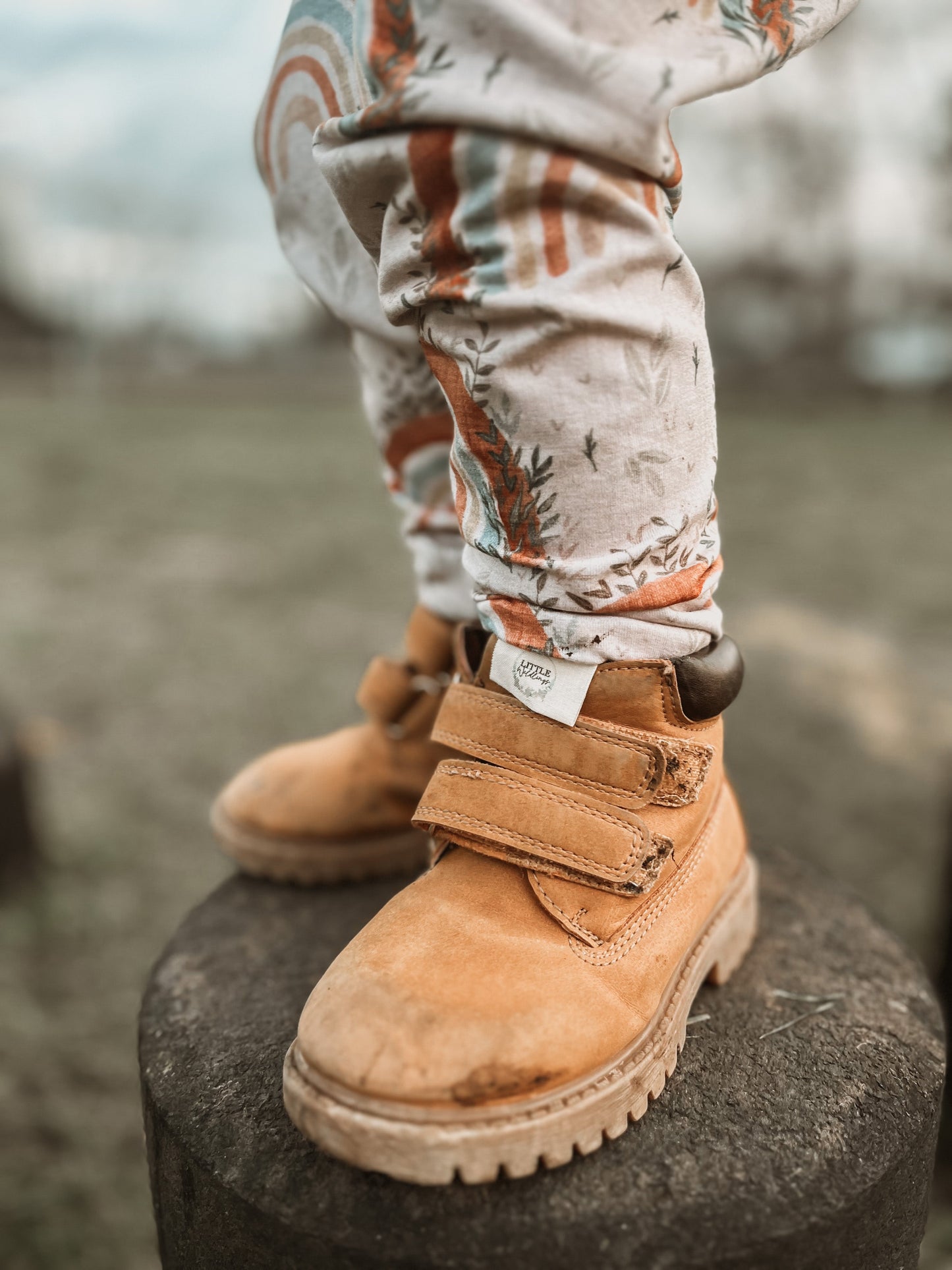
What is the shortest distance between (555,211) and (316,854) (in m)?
0.79

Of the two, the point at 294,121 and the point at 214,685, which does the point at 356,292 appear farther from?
the point at 214,685

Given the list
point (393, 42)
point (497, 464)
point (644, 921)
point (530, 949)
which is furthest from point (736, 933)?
point (393, 42)

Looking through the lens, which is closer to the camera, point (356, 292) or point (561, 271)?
point (561, 271)

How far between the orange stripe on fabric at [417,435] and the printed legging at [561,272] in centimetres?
28

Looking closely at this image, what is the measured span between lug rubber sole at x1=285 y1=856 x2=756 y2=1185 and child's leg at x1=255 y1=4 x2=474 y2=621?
0.51 metres

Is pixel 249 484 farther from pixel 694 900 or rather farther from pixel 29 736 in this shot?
pixel 694 900

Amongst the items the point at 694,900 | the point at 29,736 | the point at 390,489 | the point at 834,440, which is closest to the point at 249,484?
the point at 29,736

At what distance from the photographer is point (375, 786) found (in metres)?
1.18

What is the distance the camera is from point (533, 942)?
30.6 inches

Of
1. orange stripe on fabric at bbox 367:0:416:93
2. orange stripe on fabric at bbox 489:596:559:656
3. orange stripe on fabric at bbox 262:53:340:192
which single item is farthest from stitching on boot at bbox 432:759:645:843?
orange stripe on fabric at bbox 262:53:340:192

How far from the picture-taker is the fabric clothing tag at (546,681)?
0.79 m

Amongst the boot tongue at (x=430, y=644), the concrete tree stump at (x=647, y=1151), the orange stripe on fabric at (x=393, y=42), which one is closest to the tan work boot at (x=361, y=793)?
the boot tongue at (x=430, y=644)

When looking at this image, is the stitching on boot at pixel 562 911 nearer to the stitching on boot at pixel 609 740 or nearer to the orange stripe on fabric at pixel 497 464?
the stitching on boot at pixel 609 740

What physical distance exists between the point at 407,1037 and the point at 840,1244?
1.23 feet
